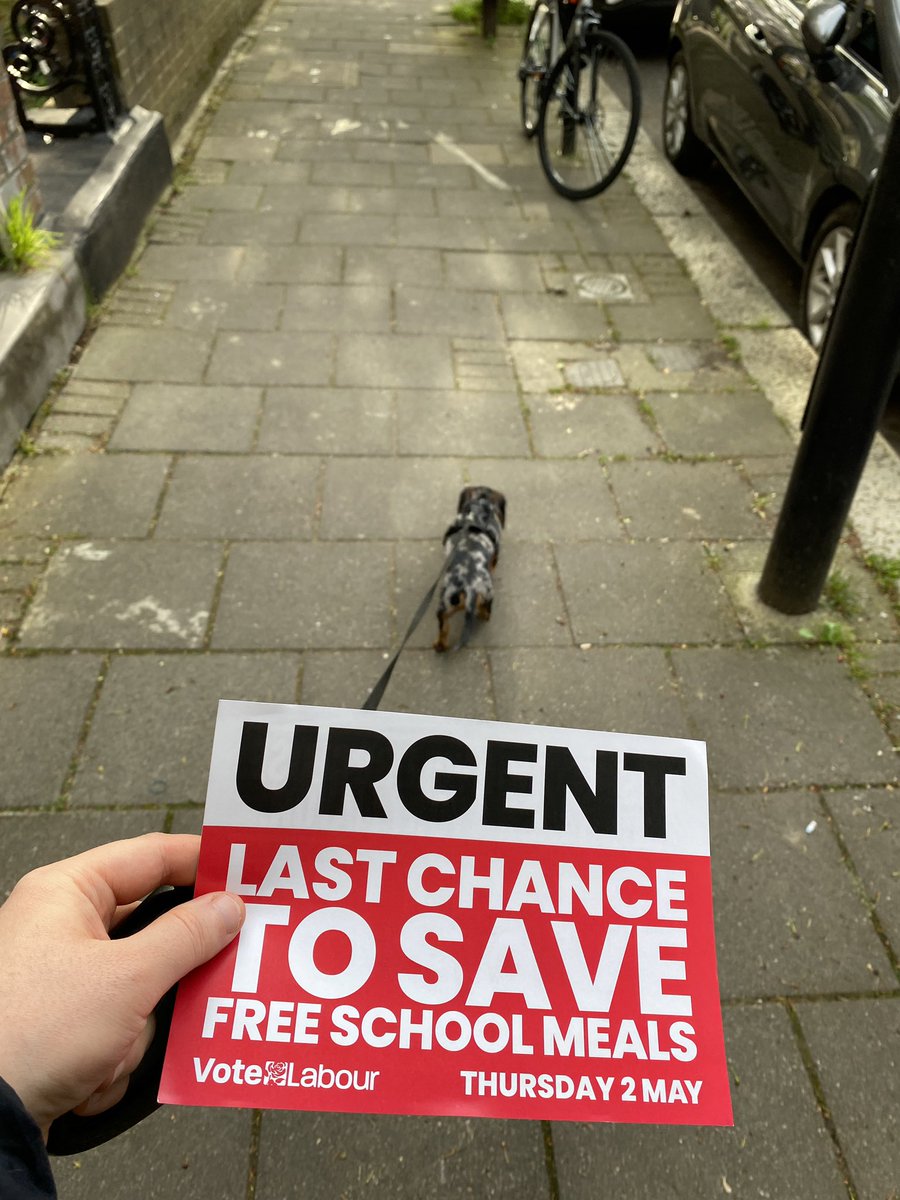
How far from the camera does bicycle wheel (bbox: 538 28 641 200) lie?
5.78m

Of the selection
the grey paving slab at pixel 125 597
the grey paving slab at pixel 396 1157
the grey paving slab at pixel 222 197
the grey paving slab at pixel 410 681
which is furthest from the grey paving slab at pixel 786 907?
the grey paving slab at pixel 222 197

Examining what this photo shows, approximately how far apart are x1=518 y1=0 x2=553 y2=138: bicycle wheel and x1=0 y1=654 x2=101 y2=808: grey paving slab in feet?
18.7

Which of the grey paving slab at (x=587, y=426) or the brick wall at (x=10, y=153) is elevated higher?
the brick wall at (x=10, y=153)

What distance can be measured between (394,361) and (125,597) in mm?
2008

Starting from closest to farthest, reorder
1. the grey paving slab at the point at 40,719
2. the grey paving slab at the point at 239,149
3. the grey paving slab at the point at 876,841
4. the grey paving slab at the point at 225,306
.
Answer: the grey paving slab at the point at 876,841 → the grey paving slab at the point at 40,719 → the grey paving slab at the point at 225,306 → the grey paving slab at the point at 239,149

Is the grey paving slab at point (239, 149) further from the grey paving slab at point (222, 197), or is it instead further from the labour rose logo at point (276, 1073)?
the labour rose logo at point (276, 1073)

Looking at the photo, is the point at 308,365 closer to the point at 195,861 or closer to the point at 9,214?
the point at 9,214

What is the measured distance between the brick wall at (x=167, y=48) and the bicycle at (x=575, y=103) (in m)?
2.59

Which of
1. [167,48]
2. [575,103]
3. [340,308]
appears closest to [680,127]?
[575,103]

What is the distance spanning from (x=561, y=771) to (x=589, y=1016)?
32 centimetres

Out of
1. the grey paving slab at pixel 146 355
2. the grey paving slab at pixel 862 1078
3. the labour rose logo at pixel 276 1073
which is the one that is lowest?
the grey paving slab at pixel 862 1078

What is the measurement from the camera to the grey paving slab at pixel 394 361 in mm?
4262

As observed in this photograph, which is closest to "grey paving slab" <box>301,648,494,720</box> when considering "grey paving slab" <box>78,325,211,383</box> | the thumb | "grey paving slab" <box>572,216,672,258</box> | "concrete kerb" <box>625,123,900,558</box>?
the thumb

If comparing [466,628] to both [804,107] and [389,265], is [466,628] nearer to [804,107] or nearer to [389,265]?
[389,265]
